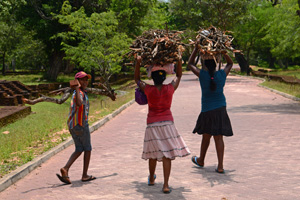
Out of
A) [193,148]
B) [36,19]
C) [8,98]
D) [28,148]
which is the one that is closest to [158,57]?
[193,148]

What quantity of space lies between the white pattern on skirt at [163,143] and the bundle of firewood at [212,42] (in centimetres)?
137

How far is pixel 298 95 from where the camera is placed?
20719 millimetres

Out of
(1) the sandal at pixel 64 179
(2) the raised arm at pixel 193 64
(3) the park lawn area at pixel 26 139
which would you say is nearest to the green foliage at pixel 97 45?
(3) the park lawn area at pixel 26 139

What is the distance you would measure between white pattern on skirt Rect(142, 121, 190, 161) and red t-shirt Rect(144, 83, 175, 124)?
0.08 m

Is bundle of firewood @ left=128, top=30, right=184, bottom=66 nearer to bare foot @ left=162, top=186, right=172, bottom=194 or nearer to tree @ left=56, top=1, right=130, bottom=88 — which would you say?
bare foot @ left=162, top=186, right=172, bottom=194

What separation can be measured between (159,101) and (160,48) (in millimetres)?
743

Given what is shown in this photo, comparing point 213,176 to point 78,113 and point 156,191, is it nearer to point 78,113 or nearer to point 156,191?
point 156,191

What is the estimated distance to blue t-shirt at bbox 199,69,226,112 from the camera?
680cm

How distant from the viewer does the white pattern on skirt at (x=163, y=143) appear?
5.85 m

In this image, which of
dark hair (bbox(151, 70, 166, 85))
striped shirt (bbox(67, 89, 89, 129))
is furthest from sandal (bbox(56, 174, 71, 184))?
dark hair (bbox(151, 70, 166, 85))

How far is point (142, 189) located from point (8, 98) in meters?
15.6

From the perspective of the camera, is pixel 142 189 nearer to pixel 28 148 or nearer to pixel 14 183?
pixel 14 183

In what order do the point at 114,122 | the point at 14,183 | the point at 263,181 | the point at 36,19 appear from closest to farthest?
the point at 263,181 → the point at 14,183 → the point at 114,122 → the point at 36,19

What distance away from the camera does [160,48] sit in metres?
5.88
